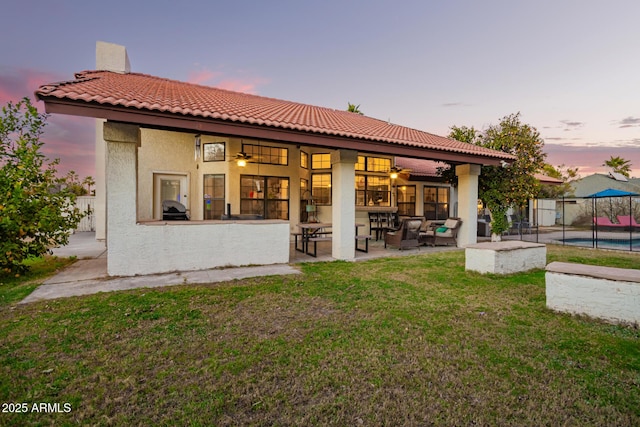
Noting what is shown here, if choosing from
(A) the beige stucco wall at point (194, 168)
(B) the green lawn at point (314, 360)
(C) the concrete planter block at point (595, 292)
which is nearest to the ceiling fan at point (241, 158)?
(A) the beige stucco wall at point (194, 168)

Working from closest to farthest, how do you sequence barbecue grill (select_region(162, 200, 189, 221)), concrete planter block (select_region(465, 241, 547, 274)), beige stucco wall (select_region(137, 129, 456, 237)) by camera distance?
concrete planter block (select_region(465, 241, 547, 274)), barbecue grill (select_region(162, 200, 189, 221)), beige stucco wall (select_region(137, 129, 456, 237))

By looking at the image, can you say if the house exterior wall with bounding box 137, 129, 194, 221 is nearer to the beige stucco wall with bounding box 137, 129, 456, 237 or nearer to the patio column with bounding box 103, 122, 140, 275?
the beige stucco wall with bounding box 137, 129, 456, 237

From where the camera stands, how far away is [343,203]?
7.72 metres

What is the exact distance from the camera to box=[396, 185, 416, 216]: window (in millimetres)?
13641

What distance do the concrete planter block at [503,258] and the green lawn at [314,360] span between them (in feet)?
4.52

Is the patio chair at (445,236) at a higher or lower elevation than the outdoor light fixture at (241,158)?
lower

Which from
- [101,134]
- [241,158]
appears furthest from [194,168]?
[101,134]

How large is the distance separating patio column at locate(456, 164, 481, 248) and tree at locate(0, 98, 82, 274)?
10977mm

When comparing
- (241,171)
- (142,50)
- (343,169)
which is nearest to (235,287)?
(343,169)

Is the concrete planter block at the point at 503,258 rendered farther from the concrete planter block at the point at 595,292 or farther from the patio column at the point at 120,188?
the patio column at the point at 120,188

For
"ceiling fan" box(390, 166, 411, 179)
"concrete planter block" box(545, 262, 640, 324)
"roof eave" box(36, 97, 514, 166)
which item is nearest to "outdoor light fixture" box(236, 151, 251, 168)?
"roof eave" box(36, 97, 514, 166)

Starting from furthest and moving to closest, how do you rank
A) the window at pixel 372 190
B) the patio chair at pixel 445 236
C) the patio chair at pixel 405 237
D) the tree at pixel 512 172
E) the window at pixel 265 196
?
the window at pixel 372 190, the tree at pixel 512 172, the window at pixel 265 196, the patio chair at pixel 445 236, the patio chair at pixel 405 237

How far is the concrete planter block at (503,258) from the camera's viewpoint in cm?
600

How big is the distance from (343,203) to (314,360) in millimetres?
5355
